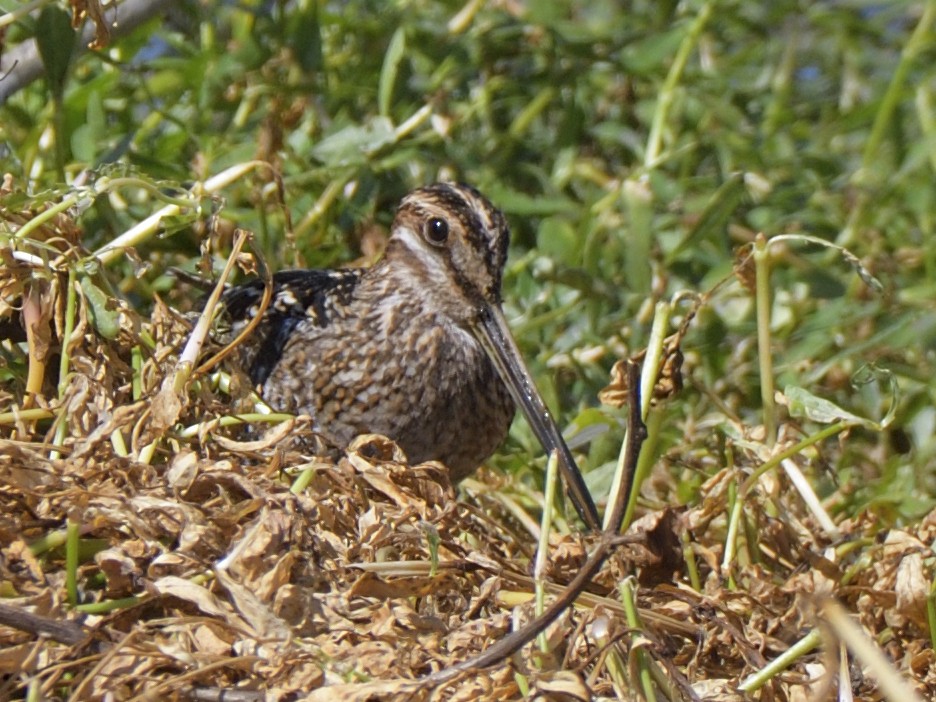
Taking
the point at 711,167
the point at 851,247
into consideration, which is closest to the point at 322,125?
the point at 711,167

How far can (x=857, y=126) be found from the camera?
13.4 feet

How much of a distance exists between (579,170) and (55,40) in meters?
1.77

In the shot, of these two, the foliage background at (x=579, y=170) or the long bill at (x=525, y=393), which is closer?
the long bill at (x=525, y=393)

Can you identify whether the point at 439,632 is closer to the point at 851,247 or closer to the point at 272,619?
the point at 272,619

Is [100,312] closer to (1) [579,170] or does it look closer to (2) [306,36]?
(2) [306,36]

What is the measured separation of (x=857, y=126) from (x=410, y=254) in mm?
1674

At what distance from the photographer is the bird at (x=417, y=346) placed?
2.73 meters

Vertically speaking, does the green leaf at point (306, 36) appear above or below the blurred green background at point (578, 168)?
above

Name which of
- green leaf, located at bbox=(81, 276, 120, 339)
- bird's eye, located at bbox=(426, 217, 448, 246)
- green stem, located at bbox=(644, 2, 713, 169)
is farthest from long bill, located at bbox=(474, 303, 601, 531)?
green stem, located at bbox=(644, 2, 713, 169)

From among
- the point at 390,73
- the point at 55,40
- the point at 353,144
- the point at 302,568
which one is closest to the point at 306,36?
the point at 390,73

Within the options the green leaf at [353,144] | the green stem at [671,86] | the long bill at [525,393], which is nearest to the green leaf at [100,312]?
the long bill at [525,393]

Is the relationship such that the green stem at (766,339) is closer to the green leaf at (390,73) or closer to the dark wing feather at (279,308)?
the dark wing feather at (279,308)

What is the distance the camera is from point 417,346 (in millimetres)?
2811

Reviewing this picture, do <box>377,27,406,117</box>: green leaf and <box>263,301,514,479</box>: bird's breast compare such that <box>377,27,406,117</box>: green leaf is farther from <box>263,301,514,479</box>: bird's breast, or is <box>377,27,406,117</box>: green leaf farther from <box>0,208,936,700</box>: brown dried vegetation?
<box>0,208,936,700</box>: brown dried vegetation
